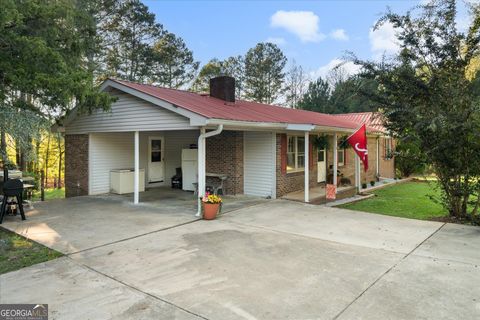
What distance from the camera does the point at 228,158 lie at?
11359 millimetres

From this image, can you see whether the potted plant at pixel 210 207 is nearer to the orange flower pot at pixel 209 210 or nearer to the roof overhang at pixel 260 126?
the orange flower pot at pixel 209 210

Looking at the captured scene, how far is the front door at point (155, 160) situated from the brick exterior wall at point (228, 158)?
296 cm

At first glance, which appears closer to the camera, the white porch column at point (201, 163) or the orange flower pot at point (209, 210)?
the orange flower pot at point (209, 210)

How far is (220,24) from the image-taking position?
22.5 m

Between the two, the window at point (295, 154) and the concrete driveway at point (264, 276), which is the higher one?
the window at point (295, 154)

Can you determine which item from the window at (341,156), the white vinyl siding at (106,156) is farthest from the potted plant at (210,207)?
the window at (341,156)

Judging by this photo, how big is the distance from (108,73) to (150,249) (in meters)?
18.5

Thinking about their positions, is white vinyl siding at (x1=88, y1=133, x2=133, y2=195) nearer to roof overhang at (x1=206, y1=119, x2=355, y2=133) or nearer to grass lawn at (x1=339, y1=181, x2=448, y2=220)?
roof overhang at (x1=206, y1=119, x2=355, y2=133)

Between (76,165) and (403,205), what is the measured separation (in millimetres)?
11355

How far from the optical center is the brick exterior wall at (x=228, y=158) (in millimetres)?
11234

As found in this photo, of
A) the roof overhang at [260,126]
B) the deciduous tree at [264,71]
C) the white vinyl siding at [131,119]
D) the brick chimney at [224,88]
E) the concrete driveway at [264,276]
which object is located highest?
the deciduous tree at [264,71]

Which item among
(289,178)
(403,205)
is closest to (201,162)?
(289,178)

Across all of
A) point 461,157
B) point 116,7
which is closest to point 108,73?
point 116,7

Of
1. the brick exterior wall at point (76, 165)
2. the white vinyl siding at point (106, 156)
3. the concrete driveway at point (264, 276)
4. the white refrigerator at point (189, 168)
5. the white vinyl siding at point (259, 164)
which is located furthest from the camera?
the white refrigerator at point (189, 168)
